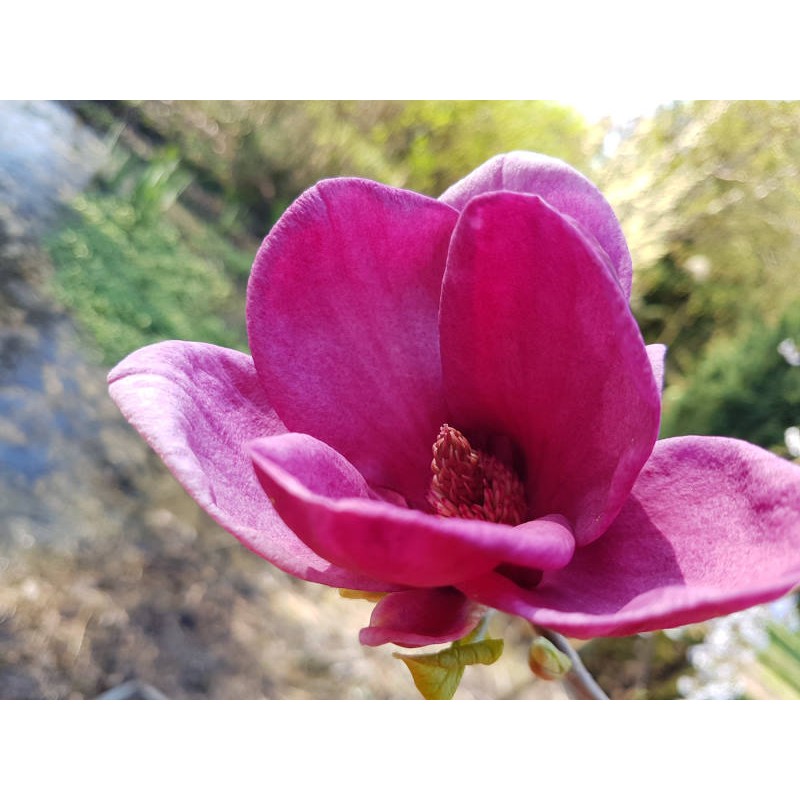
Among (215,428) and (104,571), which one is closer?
(215,428)

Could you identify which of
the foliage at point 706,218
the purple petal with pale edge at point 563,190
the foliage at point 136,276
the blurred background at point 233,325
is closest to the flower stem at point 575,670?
the purple petal with pale edge at point 563,190

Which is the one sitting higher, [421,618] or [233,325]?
[421,618]

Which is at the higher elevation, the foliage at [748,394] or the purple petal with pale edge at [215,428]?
the purple petal with pale edge at [215,428]

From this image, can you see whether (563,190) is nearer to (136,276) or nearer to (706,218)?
(136,276)

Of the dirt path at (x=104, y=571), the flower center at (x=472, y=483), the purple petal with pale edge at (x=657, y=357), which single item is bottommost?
the dirt path at (x=104, y=571)

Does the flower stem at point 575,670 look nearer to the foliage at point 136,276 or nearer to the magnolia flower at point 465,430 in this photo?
the magnolia flower at point 465,430

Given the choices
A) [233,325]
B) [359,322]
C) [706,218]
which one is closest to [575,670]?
[359,322]

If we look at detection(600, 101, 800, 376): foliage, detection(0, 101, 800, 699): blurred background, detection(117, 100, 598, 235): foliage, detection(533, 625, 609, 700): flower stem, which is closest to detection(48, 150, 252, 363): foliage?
detection(0, 101, 800, 699): blurred background
